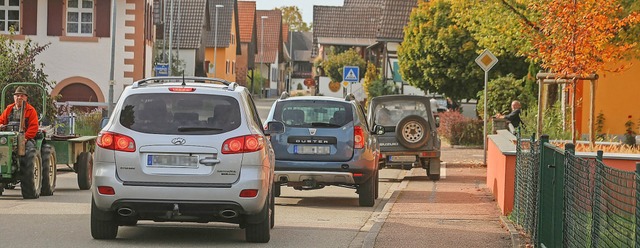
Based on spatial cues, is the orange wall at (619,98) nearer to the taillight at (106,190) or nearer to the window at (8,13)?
the taillight at (106,190)

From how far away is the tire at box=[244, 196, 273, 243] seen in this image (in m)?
13.1

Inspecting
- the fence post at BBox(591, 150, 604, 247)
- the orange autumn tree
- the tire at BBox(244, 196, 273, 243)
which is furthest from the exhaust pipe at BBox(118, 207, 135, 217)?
the orange autumn tree

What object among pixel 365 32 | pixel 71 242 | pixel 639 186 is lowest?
pixel 71 242

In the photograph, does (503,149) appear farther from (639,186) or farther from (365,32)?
(365,32)

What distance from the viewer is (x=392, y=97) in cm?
2711

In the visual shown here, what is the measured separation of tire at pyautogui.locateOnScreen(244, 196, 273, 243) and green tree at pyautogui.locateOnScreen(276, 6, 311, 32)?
168m

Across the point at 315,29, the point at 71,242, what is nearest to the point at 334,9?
the point at 315,29

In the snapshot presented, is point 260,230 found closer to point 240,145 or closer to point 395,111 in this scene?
point 240,145

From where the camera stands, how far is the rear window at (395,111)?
2691 cm

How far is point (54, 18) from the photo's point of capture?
49.0m

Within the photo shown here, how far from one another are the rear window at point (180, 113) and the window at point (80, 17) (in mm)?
36687

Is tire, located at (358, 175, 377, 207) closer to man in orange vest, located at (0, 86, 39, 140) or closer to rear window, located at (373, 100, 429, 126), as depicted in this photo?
man in orange vest, located at (0, 86, 39, 140)

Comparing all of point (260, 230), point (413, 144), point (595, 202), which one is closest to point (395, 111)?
point (413, 144)

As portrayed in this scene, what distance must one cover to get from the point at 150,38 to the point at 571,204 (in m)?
47.2
